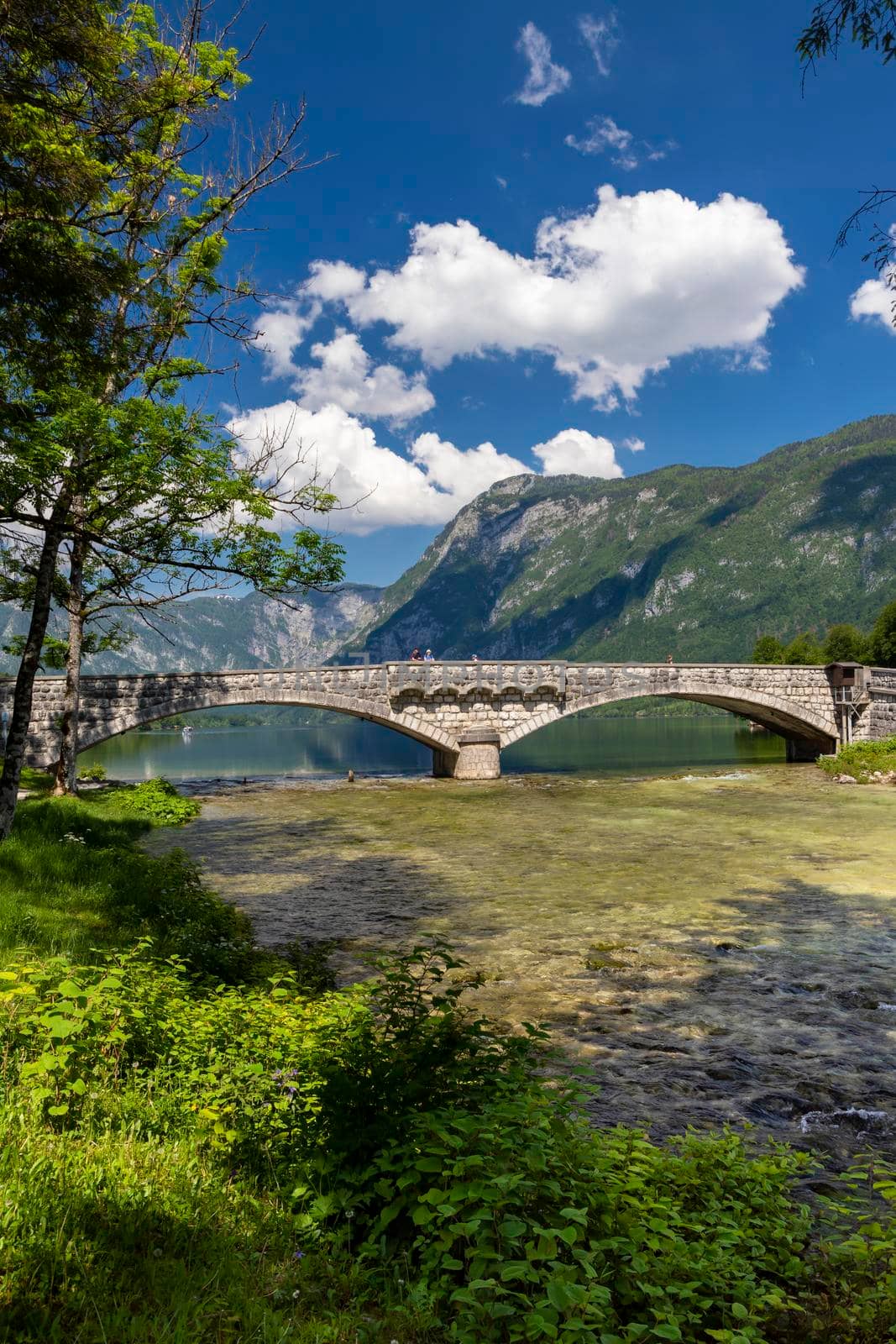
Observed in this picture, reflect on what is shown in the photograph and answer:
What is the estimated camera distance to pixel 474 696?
3612cm

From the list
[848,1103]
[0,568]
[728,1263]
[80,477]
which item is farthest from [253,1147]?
[0,568]

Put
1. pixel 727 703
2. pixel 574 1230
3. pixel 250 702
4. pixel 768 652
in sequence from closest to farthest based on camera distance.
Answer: pixel 574 1230 < pixel 250 702 < pixel 727 703 < pixel 768 652

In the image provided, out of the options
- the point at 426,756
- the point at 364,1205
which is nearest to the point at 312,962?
the point at 364,1205

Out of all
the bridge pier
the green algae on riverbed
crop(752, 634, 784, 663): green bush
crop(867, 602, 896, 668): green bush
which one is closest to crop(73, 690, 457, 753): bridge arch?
the bridge pier

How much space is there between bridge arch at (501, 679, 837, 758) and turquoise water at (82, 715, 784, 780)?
11.7 ft

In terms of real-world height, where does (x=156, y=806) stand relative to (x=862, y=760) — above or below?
below

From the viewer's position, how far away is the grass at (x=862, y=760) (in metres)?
31.7

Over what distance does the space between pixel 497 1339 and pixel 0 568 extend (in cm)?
2713

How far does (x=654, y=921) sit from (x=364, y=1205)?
27.6 feet

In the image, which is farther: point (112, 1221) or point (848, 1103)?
point (848, 1103)

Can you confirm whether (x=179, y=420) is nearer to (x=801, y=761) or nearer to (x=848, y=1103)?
(x=848, y=1103)

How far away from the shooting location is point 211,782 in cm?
3816

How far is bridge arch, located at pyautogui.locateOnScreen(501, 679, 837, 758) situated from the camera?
1462 inches

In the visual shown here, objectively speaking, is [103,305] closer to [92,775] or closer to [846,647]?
[92,775]
